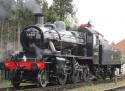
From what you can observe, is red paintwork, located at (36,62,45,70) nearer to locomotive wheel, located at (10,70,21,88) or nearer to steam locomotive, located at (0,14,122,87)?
steam locomotive, located at (0,14,122,87)

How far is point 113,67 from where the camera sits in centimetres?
2658

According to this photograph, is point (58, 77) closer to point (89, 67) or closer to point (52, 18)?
point (89, 67)

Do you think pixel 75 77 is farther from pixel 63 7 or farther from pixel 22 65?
pixel 63 7

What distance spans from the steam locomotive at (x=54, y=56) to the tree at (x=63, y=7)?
13.3 m

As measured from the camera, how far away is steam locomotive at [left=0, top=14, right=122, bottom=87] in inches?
680

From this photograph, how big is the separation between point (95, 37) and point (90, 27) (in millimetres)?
1042

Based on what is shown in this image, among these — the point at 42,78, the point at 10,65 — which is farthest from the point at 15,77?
the point at 42,78

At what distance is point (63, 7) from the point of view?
1455 inches

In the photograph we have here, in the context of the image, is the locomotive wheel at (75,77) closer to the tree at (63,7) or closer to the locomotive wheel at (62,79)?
the locomotive wheel at (62,79)

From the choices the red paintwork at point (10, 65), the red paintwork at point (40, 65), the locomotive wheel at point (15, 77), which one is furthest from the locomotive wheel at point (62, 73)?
the red paintwork at point (10, 65)

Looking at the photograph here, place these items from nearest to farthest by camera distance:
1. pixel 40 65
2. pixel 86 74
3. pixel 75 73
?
1. pixel 40 65
2. pixel 75 73
3. pixel 86 74

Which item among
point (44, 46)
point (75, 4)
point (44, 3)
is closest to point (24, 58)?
point (44, 46)

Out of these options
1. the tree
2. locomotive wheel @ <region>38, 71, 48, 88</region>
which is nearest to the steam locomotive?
locomotive wheel @ <region>38, 71, 48, 88</region>

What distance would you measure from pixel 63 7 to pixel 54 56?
65.0 feet
